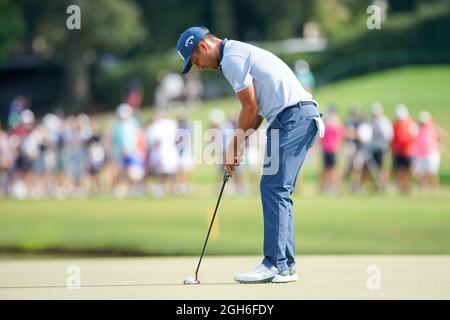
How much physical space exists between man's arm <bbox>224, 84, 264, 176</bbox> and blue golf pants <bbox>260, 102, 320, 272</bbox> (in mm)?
198

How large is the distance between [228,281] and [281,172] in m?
1.05

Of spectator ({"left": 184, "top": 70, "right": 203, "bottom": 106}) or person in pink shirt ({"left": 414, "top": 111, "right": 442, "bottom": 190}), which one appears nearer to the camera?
person in pink shirt ({"left": 414, "top": 111, "right": 442, "bottom": 190})

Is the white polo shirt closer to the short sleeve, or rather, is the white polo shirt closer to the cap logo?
the short sleeve

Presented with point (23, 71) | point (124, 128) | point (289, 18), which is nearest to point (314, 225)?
point (124, 128)

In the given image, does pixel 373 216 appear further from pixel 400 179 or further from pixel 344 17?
pixel 344 17

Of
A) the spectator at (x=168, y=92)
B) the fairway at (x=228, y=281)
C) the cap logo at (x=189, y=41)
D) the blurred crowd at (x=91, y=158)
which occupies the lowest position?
the fairway at (x=228, y=281)

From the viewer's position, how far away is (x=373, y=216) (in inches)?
840

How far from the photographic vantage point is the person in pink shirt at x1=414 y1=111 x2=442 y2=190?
2692 cm

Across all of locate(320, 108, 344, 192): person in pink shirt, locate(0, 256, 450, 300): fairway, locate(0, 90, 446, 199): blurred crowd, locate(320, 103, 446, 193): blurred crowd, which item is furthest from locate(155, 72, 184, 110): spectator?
locate(0, 256, 450, 300): fairway

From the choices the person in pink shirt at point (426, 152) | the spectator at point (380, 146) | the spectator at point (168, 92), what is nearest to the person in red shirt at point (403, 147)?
the person in pink shirt at point (426, 152)

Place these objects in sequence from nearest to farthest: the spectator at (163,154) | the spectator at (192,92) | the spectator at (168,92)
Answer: the spectator at (163,154) < the spectator at (168,92) < the spectator at (192,92)

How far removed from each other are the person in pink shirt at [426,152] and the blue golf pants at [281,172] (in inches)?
706

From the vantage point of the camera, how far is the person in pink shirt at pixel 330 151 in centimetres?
2739

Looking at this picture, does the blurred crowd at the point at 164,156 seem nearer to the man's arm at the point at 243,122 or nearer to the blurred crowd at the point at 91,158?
the blurred crowd at the point at 91,158
